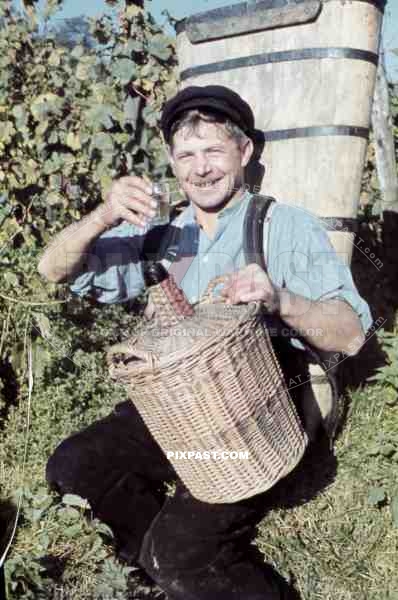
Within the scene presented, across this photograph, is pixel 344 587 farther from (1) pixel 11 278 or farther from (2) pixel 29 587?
(1) pixel 11 278

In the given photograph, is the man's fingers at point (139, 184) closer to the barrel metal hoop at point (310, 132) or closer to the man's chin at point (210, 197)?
the man's chin at point (210, 197)

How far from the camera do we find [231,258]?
309cm

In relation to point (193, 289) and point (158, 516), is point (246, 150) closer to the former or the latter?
point (193, 289)

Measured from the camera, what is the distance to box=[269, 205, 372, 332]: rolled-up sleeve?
2.89m

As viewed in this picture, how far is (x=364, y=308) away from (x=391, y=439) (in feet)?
2.72

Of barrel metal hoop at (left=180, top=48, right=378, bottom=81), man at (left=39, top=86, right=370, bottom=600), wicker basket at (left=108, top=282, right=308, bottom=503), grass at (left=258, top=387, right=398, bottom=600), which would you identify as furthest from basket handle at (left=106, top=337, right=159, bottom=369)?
barrel metal hoop at (left=180, top=48, right=378, bottom=81)

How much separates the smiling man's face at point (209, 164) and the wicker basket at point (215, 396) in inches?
19.1

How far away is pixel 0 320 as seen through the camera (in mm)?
4148

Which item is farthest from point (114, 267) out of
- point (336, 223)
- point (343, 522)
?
point (343, 522)

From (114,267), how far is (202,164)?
1.60 feet

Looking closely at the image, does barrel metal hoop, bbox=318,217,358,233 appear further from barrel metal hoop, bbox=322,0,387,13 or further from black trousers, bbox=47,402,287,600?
black trousers, bbox=47,402,287,600

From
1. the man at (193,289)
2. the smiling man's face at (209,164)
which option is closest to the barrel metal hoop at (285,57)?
the man at (193,289)

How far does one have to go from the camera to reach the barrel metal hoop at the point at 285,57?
3.31 m

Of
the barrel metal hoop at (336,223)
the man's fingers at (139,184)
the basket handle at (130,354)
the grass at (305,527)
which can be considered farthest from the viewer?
the barrel metal hoop at (336,223)
